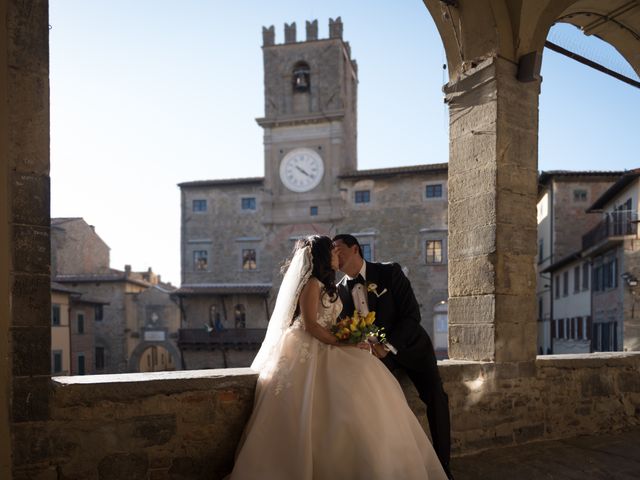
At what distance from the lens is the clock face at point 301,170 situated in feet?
86.5

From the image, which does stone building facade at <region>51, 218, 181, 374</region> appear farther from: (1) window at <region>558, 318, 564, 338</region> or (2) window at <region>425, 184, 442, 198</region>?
(1) window at <region>558, 318, 564, 338</region>

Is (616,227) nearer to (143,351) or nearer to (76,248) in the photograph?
(143,351)

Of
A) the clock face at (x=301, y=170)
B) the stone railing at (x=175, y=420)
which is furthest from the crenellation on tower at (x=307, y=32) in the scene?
the stone railing at (x=175, y=420)

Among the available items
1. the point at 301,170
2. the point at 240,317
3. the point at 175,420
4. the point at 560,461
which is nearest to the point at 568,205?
the point at 301,170

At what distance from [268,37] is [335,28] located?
3369 mm

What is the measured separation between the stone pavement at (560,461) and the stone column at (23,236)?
8.59 feet

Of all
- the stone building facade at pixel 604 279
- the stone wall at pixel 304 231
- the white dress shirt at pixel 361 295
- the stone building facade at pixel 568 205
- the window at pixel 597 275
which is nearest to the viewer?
the white dress shirt at pixel 361 295

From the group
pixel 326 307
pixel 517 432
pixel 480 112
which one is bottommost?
pixel 517 432

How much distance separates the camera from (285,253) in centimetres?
2658

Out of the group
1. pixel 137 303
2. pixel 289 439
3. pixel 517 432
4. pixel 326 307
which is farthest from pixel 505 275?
pixel 137 303

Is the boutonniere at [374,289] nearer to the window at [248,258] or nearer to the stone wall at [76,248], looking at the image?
the window at [248,258]

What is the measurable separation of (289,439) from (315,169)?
78.4 feet

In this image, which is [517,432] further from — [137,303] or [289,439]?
[137,303]

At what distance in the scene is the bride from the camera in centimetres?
288
